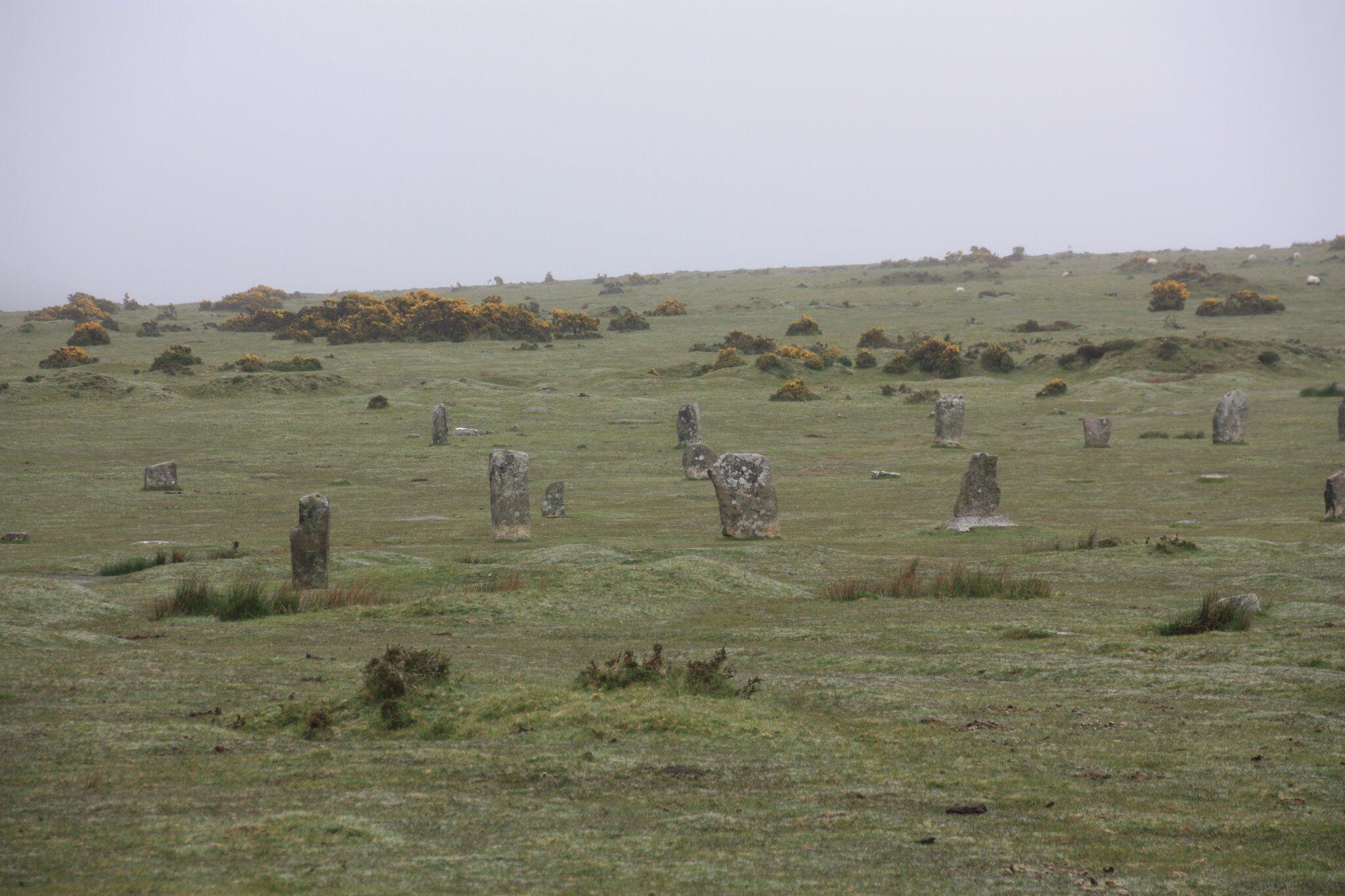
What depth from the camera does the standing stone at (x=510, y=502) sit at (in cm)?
2658

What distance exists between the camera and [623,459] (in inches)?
1698

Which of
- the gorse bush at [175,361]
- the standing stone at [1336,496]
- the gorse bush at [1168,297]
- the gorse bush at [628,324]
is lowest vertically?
the standing stone at [1336,496]

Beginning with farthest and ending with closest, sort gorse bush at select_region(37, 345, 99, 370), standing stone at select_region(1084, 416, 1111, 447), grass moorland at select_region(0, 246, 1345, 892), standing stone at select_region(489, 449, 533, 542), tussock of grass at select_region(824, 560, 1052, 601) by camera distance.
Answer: gorse bush at select_region(37, 345, 99, 370)
standing stone at select_region(1084, 416, 1111, 447)
standing stone at select_region(489, 449, 533, 542)
tussock of grass at select_region(824, 560, 1052, 601)
grass moorland at select_region(0, 246, 1345, 892)

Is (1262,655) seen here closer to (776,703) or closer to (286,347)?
(776,703)

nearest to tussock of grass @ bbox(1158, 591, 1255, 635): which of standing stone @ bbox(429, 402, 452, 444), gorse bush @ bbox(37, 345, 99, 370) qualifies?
standing stone @ bbox(429, 402, 452, 444)

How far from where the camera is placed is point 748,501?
26.1m

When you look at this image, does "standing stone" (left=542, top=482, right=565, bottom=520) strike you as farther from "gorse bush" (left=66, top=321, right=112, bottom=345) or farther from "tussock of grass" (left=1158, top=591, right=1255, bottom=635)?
"gorse bush" (left=66, top=321, right=112, bottom=345)

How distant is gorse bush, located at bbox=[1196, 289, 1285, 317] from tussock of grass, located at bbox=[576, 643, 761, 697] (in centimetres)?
8296

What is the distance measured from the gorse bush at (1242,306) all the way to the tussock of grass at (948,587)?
7405cm

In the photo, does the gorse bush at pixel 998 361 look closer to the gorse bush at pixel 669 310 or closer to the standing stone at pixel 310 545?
the gorse bush at pixel 669 310

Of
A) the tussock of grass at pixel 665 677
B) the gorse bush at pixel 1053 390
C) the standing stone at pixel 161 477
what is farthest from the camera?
the gorse bush at pixel 1053 390

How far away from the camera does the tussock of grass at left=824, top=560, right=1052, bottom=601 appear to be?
1798 centimetres

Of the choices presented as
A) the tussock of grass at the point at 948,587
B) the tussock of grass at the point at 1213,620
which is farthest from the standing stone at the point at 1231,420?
the tussock of grass at the point at 1213,620

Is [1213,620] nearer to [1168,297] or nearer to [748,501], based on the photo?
[748,501]
